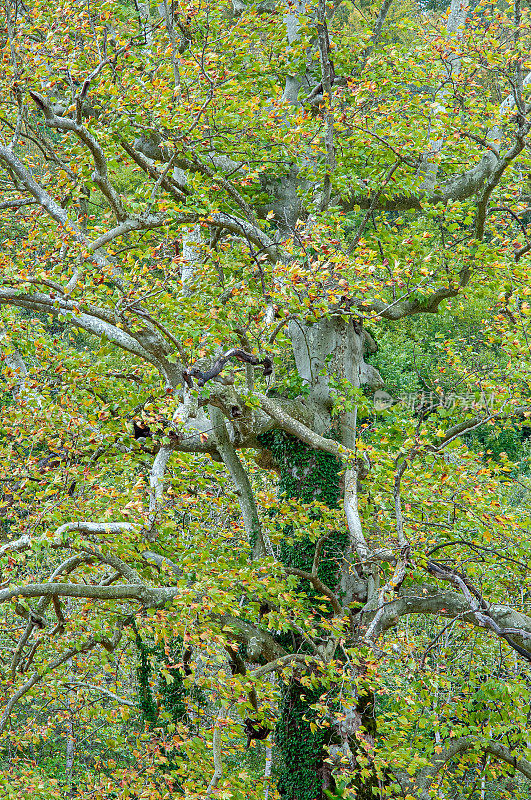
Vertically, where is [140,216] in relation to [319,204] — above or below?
below

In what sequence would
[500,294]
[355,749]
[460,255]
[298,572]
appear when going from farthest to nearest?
[460,255], [500,294], [355,749], [298,572]

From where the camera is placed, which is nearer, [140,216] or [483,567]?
[140,216]

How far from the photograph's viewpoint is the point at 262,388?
396 inches

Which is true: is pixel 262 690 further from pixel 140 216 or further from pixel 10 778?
pixel 10 778

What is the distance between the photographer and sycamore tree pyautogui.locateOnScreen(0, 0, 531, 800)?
6605mm

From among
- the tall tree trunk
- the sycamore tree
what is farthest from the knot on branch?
the tall tree trunk

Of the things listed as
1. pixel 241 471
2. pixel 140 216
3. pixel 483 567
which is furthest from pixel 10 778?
pixel 140 216

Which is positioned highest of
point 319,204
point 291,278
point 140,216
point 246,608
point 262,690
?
point 319,204

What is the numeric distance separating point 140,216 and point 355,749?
22.7ft

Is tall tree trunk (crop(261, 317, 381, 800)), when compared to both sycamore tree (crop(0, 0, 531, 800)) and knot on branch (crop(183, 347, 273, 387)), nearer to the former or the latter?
sycamore tree (crop(0, 0, 531, 800))

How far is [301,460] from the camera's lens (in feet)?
31.7

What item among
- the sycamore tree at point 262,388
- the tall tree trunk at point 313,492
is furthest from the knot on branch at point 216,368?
the tall tree trunk at point 313,492

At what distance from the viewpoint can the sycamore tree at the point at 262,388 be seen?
21.7ft

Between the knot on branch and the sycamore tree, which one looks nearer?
the knot on branch
